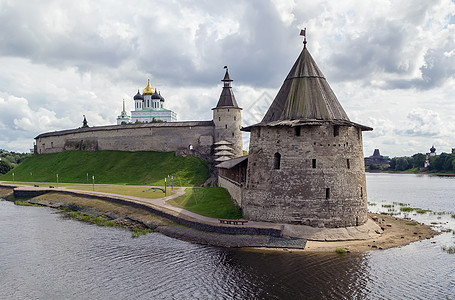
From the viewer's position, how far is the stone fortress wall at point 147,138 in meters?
52.7

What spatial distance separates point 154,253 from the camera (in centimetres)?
2075

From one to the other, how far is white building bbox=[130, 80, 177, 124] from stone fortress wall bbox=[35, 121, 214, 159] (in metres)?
28.7

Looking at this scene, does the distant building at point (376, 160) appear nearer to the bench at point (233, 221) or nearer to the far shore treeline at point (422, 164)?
the far shore treeline at point (422, 164)

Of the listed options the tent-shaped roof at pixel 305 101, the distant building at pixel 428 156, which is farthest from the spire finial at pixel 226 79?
the distant building at pixel 428 156

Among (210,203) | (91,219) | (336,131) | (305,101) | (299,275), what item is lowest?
(299,275)

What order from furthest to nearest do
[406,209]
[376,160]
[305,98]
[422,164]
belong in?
[376,160]
[422,164]
[406,209]
[305,98]

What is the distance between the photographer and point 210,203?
99.3ft

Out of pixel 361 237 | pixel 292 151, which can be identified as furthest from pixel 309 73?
pixel 361 237

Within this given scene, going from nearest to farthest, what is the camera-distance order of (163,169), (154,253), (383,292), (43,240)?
(383,292) → (154,253) → (43,240) → (163,169)

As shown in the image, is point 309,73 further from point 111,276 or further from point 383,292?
point 111,276

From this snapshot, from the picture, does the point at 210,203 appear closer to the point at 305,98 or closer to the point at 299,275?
the point at 305,98

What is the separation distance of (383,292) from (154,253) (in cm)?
1113

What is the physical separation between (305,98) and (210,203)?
11.0 metres

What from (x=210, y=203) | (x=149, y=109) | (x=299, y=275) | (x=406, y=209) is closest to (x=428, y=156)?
(x=149, y=109)
